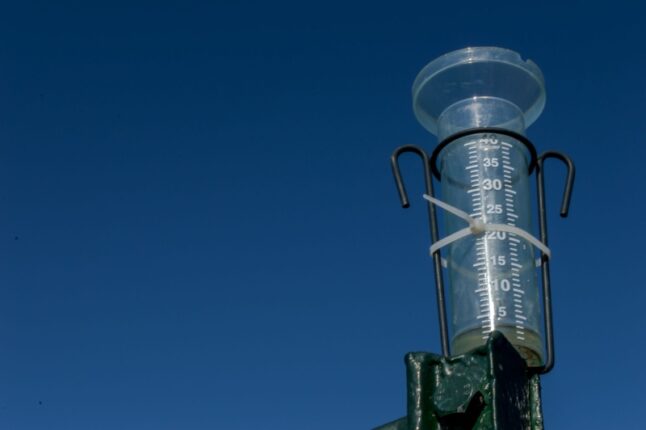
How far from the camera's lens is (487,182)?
2.92 m

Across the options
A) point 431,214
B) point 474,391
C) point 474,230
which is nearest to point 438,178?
point 431,214

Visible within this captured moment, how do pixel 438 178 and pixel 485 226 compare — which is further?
pixel 438 178

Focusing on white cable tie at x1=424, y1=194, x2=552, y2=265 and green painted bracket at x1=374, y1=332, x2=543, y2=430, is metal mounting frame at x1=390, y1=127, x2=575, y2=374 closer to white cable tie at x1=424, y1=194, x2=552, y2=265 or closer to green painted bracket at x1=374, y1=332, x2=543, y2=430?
white cable tie at x1=424, y1=194, x2=552, y2=265

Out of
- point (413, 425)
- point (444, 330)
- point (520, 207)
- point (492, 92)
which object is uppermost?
point (492, 92)

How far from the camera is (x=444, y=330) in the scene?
2.77 m

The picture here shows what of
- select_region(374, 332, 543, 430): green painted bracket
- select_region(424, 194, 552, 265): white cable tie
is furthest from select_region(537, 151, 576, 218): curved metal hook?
select_region(374, 332, 543, 430): green painted bracket

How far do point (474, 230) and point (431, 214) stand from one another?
0.66 feet

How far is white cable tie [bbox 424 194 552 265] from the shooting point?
2.80m

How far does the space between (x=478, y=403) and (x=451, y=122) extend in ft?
3.59

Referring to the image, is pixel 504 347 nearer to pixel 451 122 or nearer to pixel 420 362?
pixel 420 362

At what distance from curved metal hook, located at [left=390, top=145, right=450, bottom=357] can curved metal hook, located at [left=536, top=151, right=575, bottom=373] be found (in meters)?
0.30

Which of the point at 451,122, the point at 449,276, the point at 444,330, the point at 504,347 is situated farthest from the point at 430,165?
the point at 504,347

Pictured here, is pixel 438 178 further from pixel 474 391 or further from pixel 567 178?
pixel 474 391

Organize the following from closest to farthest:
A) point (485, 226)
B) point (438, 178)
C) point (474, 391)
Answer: point (474, 391), point (485, 226), point (438, 178)
